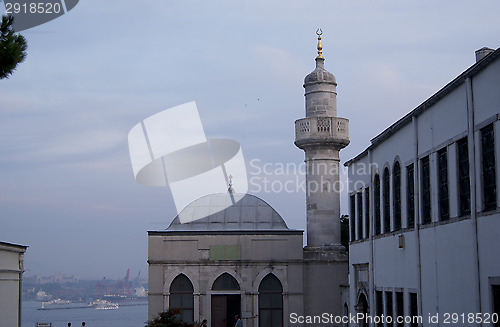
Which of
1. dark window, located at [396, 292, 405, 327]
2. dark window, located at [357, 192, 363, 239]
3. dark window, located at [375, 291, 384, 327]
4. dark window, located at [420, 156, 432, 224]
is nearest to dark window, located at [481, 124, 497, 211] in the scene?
dark window, located at [420, 156, 432, 224]

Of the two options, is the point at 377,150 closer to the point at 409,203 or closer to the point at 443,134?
the point at 409,203

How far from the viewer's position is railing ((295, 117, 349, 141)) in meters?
36.5

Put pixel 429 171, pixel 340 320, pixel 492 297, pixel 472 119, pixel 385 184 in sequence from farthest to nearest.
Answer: pixel 340 320 → pixel 385 184 → pixel 429 171 → pixel 472 119 → pixel 492 297

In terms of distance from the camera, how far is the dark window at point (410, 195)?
21.1m

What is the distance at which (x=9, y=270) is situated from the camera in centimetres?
2897

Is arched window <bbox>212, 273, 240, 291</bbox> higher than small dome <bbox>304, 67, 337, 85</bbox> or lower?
lower

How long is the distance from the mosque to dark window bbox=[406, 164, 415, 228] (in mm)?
14817

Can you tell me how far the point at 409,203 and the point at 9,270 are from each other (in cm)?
1638

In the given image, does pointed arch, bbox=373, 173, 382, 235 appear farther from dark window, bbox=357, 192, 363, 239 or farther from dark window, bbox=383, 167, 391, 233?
dark window, bbox=357, 192, 363, 239

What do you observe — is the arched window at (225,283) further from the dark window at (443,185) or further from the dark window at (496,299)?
the dark window at (496,299)

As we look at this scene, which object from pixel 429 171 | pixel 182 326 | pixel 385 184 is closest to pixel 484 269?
pixel 429 171

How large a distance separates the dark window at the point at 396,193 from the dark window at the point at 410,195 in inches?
39.2

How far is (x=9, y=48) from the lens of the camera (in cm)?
1602

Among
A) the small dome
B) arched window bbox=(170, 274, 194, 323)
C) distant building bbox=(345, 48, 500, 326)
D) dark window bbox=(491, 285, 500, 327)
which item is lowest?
arched window bbox=(170, 274, 194, 323)
